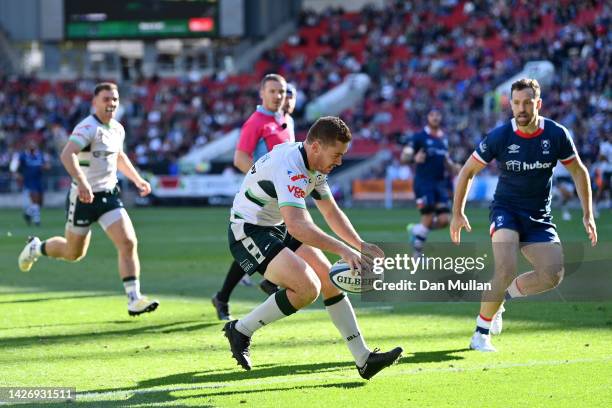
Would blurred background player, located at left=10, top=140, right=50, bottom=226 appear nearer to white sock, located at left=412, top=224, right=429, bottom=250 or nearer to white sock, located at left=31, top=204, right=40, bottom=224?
white sock, located at left=31, top=204, right=40, bottom=224

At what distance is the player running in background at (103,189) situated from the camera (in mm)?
11664

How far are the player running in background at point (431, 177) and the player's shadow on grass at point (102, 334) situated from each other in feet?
22.8

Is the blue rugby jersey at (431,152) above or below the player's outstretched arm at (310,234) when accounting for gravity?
below

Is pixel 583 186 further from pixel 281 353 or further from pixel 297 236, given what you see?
pixel 297 236

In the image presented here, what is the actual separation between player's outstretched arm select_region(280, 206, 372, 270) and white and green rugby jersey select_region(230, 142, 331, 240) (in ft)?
0.20

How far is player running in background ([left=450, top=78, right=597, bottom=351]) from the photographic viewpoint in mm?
9367

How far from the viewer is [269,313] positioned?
8250 millimetres

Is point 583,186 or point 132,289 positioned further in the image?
point 132,289

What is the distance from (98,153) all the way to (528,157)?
4817 mm

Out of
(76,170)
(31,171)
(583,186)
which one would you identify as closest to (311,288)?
(583,186)

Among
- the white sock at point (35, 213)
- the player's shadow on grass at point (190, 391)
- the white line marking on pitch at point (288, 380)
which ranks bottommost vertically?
the white sock at point (35, 213)

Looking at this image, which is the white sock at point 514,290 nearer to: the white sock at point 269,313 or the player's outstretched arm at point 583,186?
the player's outstretched arm at point 583,186

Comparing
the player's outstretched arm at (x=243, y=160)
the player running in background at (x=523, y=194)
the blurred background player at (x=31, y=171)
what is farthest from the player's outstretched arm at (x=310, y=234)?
the blurred background player at (x=31, y=171)

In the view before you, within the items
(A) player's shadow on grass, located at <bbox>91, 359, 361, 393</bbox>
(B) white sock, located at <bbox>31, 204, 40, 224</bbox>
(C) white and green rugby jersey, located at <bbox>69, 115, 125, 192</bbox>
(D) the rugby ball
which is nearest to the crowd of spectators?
(B) white sock, located at <bbox>31, 204, 40, 224</bbox>
